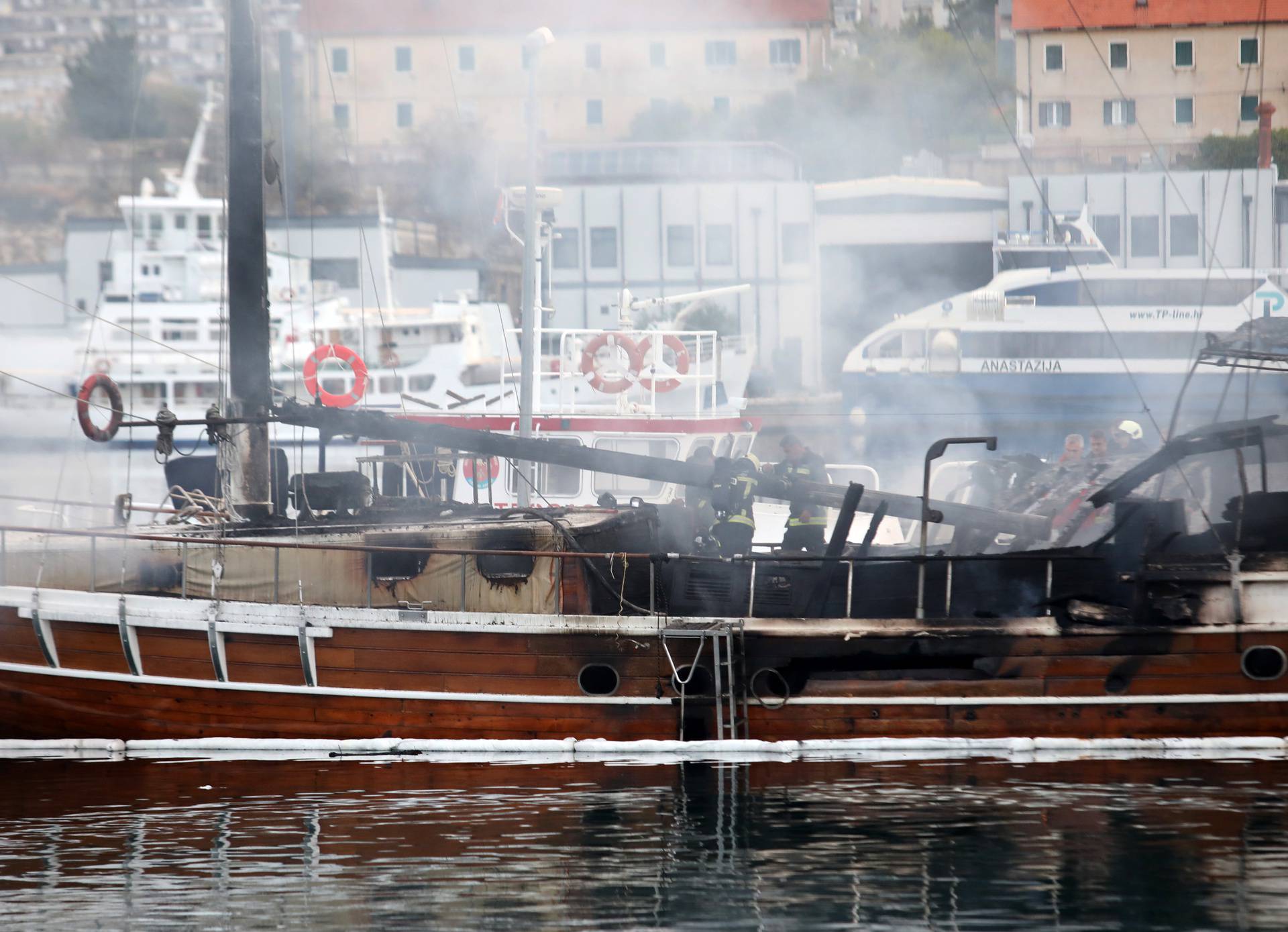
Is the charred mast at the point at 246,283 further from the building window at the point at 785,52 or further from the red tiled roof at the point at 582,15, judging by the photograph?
the building window at the point at 785,52

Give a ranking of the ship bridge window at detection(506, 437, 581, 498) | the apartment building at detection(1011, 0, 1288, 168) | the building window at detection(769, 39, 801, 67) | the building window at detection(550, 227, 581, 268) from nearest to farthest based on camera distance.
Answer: the ship bridge window at detection(506, 437, 581, 498), the building window at detection(550, 227, 581, 268), the apartment building at detection(1011, 0, 1288, 168), the building window at detection(769, 39, 801, 67)

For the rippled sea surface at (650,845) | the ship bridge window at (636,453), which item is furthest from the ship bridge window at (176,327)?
the rippled sea surface at (650,845)

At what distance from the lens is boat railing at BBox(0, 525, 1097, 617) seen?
12.7 m

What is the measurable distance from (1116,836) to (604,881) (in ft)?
11.3

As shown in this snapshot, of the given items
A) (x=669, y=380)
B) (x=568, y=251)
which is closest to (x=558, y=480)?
(x=669, y=380)

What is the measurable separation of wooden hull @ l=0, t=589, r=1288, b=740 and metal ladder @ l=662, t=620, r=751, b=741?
1.3 inches

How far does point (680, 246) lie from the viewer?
174ft

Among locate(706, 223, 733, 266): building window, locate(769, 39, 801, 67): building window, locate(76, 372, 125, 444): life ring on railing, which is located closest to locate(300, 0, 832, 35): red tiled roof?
locate(769, 39, 801, 67): building window

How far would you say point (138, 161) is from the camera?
199ft

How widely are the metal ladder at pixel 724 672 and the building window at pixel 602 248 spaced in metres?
41.4

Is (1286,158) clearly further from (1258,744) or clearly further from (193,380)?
(1258,744)

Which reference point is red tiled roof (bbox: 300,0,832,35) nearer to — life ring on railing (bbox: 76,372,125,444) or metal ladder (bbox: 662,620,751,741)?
life ring on railing (bbox: 76,372,125,444)

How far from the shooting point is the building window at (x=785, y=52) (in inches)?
2616

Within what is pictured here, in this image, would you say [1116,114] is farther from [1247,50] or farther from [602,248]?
[602,248]
